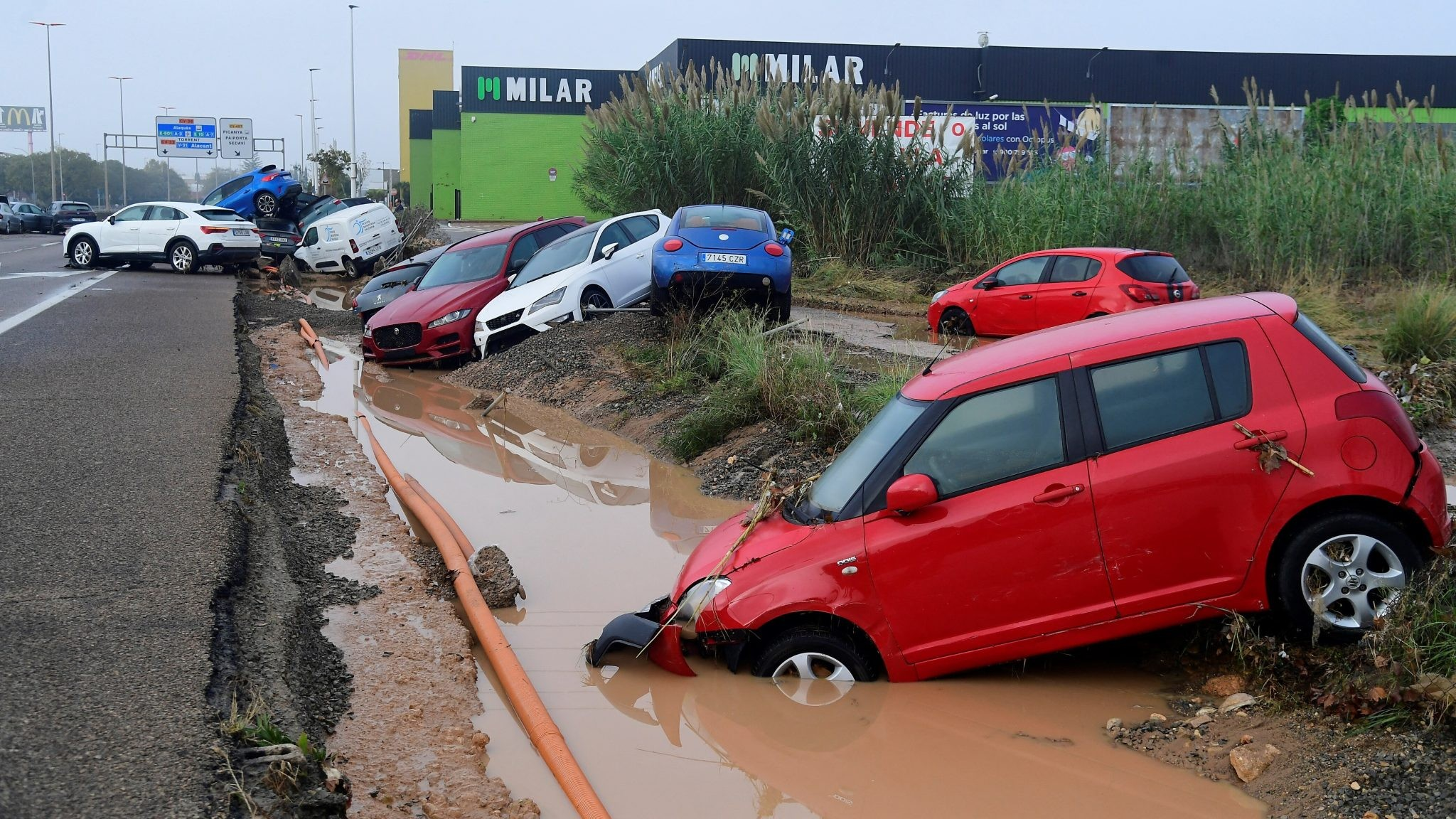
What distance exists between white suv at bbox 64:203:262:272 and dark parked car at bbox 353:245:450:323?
8141mm

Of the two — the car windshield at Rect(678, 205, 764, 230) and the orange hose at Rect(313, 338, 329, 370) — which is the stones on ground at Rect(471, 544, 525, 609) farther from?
the orange hose at Rect(313, 338, 329, 370)

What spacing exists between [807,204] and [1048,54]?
81.8ft

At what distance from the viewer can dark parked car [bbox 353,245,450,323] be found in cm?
1977

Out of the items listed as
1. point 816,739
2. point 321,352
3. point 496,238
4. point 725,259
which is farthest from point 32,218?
point 816,739

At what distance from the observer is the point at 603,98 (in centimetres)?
5153

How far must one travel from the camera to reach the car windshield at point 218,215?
27453mm

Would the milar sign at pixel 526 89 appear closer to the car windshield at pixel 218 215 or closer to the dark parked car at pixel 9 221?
the dark parked car at pixel 9 221

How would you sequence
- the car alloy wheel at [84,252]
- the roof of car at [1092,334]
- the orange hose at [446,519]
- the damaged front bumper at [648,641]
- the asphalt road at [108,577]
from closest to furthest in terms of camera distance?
the asphalt road at [108,577], the roof of car at [1092,334], the damaged front bumper at [648,641], the orange hose at [446,519], the car alloy wheel at [84,252]

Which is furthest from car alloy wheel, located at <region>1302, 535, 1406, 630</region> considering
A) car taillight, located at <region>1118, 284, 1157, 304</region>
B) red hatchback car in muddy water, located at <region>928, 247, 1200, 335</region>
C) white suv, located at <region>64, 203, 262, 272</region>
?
white suv, located at <region>64, 203, 262, 272</region>

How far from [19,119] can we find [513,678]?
11825cm

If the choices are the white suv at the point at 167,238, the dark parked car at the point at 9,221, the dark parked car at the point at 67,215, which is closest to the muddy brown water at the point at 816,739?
the white suv at the point at 167,238

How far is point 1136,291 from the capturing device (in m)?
14.7

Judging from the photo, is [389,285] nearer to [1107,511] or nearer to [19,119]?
[1107,511]

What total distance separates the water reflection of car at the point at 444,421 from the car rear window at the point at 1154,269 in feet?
24.5
